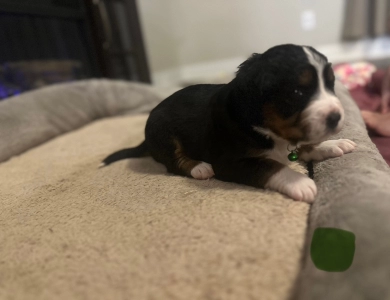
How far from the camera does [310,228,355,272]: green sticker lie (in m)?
0.90

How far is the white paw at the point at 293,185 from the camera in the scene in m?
1.15

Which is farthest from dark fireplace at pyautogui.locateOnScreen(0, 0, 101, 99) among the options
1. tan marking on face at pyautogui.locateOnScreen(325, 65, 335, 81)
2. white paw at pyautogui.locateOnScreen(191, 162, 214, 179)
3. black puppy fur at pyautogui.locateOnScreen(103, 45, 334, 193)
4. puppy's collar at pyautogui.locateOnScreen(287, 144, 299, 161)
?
tan marking on face at pyautogui.locateOnScreen(325, 65, 335, 81)

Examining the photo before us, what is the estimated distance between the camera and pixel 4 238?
1.25m

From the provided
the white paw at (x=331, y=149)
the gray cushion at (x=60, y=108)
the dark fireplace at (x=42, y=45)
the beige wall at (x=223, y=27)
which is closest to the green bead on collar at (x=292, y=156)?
the white paw at (x=331, y=149)

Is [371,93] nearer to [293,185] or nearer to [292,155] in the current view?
[292,155]

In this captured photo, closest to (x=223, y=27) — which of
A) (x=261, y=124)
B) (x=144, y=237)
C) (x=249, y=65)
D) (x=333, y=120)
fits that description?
(x=249, y=65)

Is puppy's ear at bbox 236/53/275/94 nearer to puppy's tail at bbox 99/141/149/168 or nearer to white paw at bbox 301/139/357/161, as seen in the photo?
white paw at bbox 301/139/357/161

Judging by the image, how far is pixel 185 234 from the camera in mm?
1062

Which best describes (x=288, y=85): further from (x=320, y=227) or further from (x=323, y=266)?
(x=323, y=266)

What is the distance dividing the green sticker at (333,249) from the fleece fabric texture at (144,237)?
49 millimetres

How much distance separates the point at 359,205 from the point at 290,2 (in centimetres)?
462

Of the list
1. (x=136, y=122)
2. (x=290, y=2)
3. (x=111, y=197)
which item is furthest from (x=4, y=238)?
(x=290, y=2)

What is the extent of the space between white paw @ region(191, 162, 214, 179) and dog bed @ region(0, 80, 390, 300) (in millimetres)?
42

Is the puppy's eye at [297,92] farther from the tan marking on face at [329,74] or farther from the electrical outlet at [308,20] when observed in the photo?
the electrical outlet at [308,20]
